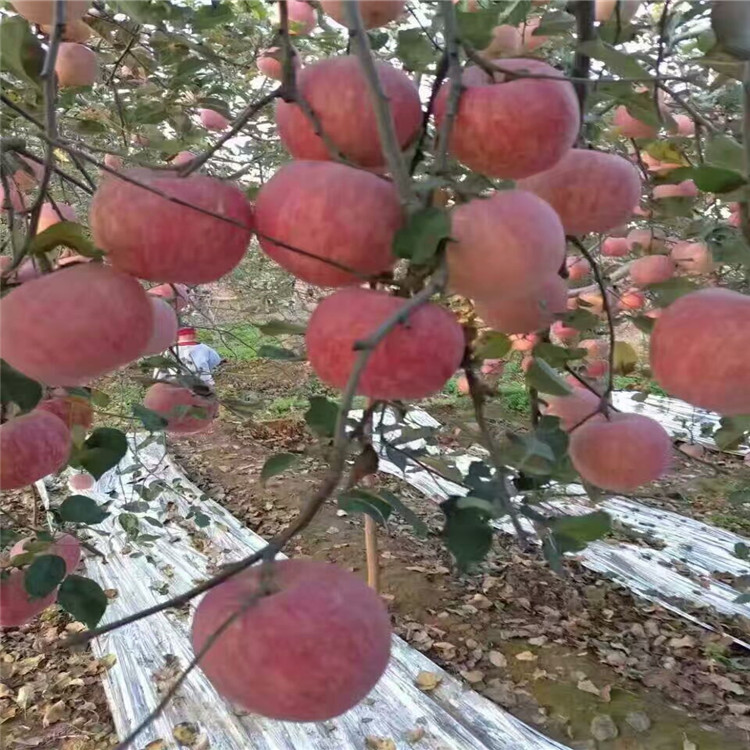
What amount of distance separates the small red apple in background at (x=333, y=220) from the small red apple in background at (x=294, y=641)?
189 millimetres

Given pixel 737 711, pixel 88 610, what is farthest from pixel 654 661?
pixel 88 610

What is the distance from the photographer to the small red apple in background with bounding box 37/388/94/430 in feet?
2.99

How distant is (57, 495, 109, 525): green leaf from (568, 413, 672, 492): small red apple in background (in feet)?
1.88

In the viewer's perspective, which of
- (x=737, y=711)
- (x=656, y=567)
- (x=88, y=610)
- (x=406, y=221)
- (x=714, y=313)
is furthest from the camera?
(x=656, y=567)

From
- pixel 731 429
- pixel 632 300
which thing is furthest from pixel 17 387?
pixel 632 300

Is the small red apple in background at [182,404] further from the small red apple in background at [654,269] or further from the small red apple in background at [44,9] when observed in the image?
the small red apple in background at [654,269]

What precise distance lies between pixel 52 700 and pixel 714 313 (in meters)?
2.20

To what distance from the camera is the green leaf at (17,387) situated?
1.88ft

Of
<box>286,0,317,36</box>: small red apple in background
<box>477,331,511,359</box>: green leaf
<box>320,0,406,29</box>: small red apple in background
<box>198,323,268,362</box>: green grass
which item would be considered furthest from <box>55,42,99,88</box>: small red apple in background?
<box>198,323,268,362</box>: green grass

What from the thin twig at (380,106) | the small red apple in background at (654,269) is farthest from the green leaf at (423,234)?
the small red apple in background at (654,269)

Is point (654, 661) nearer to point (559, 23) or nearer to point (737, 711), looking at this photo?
point (737, 711)

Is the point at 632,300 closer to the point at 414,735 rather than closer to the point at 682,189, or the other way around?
the point at 682,189

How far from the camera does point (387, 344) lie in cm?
44

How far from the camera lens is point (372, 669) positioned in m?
0.44
